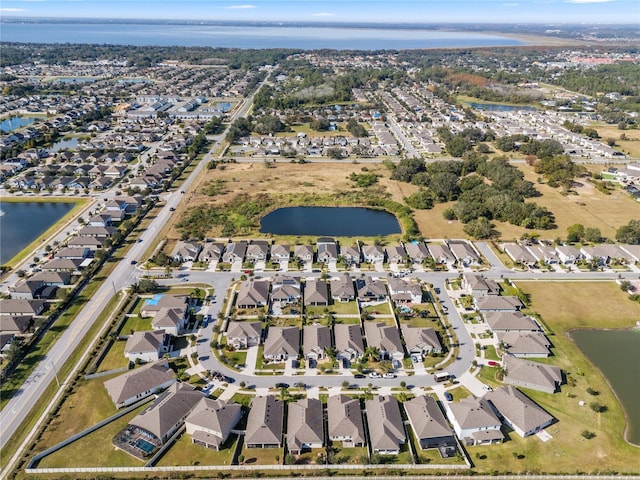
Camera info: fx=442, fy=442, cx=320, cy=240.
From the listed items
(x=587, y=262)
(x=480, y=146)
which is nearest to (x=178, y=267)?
(x=587, y=262)

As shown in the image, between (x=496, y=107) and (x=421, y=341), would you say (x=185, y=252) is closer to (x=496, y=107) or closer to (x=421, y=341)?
(x=421, y=341)

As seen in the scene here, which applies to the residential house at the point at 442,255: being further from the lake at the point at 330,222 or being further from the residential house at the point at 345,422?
the residential house at the point at 345,422

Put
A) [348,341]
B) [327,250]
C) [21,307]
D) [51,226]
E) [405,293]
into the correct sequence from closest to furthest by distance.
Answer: [348,341]
[21,307]
[405,293]
[327,250]
[51,226]

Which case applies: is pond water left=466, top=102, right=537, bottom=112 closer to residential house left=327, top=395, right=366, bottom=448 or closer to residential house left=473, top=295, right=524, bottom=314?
residential house left=473, top=295, right=524, bottom=314

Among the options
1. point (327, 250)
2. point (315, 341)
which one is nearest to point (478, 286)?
point (327, 250)

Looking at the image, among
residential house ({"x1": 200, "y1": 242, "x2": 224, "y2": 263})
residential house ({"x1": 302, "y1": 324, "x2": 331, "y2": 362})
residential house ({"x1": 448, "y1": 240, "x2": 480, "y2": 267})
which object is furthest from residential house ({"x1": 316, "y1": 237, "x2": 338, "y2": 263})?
residential house ({"x1": 448, "y1": 240, "x2": 480, "y2": 267})

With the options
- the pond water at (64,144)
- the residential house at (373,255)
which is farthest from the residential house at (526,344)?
the pond water at (64,144)

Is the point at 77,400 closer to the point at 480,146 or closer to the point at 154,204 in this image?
the point at 154,204
